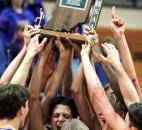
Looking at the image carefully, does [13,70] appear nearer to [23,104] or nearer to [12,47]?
[23,104]

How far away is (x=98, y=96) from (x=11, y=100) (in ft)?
1.44

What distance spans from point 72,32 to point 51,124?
497 millimetres

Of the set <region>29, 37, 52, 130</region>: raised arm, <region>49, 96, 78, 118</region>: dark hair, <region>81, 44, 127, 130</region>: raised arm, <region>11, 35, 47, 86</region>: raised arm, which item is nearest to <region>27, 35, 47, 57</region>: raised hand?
<region>11, 35, 47, 86</region>: raised arm

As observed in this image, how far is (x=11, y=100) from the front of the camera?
2.69 metres

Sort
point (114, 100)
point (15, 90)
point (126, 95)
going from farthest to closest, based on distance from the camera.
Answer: point (114, 100) → point (126, 95) → point (15, 90)

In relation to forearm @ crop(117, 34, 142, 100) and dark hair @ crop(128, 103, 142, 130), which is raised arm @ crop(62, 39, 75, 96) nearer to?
forearm @ crop(117, 34, 142, 100)

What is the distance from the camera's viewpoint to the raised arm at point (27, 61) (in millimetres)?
2986

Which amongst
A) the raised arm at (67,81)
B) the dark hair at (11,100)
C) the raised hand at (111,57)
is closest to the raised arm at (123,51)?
the raised hand at (111,57)

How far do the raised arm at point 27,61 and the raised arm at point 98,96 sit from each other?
0.23 meters

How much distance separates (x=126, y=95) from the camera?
2.89m

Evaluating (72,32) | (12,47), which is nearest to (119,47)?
(72,32)

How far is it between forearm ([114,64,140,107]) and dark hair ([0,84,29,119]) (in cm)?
46

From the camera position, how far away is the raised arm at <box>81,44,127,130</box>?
2.83 meters

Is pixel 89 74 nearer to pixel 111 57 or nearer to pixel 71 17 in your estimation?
pixel 111 57
